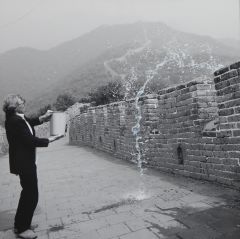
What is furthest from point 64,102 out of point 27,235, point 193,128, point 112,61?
point 27,235

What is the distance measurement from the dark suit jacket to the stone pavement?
0.79m

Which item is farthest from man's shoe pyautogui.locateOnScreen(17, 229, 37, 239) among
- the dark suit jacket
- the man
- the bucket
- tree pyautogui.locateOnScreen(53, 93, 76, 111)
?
tree pyautogui.locateOnScreen(53, 93, 76, 111)

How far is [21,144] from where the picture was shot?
13.8 feet

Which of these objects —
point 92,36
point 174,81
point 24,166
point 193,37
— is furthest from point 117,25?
point 24,166

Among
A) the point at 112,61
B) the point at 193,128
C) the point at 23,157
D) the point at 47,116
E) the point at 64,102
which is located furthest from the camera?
the point at 112,61

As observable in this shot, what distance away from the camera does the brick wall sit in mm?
4941

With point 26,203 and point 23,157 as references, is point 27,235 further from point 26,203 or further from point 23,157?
point 23,157

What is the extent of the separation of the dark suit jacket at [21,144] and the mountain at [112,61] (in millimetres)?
30831

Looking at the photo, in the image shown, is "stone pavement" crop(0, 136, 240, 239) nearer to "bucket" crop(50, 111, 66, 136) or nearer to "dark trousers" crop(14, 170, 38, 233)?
"dark trousers" crop(14, 170, 38, 233)

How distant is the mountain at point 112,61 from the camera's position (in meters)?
63.1

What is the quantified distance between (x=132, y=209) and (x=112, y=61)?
7679 cm

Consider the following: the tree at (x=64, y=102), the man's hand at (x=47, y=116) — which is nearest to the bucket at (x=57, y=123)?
the man's hand at (x=47, y=116)

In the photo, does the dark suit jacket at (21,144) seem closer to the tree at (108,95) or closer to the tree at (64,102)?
the tree at (108,95)

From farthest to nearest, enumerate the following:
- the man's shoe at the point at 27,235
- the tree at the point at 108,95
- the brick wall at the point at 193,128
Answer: the tree at the point at 108,95
the brick wall at the point at 193,128
the man's shoe at the point at 27,235
